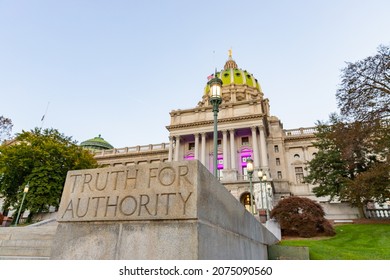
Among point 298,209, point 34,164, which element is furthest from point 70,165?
point 298,209

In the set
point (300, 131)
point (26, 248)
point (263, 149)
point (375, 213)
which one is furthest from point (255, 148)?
point (26, 248)

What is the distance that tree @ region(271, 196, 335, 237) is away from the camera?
1611 centimetres

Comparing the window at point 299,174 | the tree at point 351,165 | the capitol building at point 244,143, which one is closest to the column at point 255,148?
the capitol building at point 244,143

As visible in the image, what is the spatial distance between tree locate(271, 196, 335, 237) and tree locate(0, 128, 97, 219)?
77.9ft

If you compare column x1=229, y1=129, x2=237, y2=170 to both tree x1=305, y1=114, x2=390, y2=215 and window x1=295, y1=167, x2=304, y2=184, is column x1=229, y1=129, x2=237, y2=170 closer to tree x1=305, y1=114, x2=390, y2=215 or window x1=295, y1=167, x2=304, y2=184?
tree x1=305, y1=114, x2=390, y2=215

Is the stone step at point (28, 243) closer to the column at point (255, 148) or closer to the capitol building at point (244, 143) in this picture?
the capitol building at point (244, 143)

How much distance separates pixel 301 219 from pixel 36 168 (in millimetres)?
27737

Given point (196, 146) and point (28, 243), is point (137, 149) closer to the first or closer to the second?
point (196, 146)

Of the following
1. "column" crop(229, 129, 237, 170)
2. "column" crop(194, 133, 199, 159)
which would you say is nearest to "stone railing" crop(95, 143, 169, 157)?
"column" crop(194, 133, 199, 159)

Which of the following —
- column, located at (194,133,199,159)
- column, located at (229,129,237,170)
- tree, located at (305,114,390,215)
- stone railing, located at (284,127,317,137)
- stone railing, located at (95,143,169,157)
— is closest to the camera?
tree, located at (305,114,390,215)

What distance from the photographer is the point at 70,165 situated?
97.5 ft

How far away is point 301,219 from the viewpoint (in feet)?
53.9
